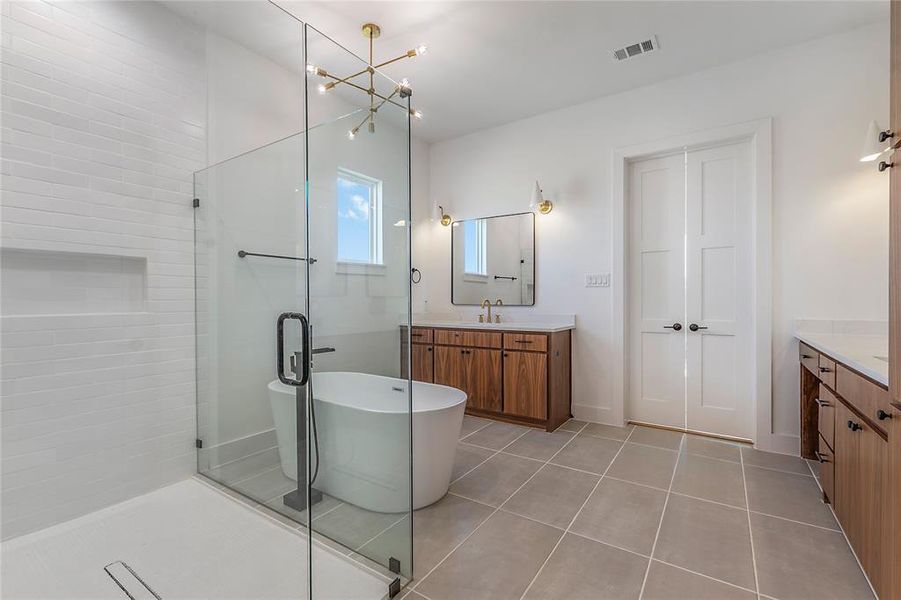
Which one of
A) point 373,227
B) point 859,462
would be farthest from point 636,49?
point 859,462

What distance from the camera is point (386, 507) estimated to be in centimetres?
165

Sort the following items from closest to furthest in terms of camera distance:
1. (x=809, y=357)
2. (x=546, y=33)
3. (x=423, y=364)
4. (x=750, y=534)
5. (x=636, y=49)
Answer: (x=750, y=534)
(x=809, y=357)
(x=546, y=33)
(x=636, y=49)
(x=423, y=364)

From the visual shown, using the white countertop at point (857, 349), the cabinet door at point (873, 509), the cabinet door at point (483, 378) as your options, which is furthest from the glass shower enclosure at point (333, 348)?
the cabinet door at point (483, 378)

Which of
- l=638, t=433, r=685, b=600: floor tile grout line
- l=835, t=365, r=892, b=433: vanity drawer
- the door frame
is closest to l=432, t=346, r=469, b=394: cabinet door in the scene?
l=638, t=433, r=685, b=600: floor tile grout line

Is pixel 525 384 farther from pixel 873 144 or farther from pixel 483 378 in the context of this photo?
pixel 873 144

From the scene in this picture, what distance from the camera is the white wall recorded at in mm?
2586

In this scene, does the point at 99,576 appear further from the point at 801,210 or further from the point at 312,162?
the point at 801,210

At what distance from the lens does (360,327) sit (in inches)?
65.5

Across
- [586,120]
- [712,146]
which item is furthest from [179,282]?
[712,146]

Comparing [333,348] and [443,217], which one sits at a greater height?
[443,217]

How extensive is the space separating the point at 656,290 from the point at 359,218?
2.80m

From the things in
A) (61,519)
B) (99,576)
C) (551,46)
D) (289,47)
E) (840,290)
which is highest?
(551,46)

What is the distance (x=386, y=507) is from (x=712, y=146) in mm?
3468

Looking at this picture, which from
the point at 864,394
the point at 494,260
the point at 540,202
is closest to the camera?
the point at 864,394
